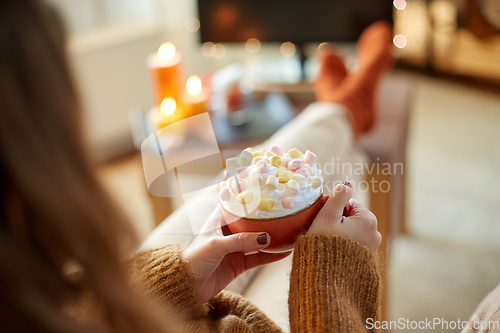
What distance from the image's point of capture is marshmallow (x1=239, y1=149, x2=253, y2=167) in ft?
1.63

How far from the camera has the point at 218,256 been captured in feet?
1.74

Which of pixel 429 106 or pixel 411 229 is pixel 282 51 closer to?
pixel 429 106

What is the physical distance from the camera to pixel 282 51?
2.37 metres

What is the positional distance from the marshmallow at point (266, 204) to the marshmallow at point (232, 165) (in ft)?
0.17

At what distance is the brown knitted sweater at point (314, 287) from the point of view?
1.62 feet

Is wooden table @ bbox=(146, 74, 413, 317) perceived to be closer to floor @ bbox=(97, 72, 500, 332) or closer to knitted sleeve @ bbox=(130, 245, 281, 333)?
floor @ bbox=(97, 72, 500, 332)

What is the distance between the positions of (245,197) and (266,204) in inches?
1.0

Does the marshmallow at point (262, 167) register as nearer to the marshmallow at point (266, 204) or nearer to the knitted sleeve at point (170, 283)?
the marshmallow at point (266, 204)

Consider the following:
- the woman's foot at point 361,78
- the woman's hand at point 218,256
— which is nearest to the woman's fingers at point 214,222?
the woman's hand at point 218,256

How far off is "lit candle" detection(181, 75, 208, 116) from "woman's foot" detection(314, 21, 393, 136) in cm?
38

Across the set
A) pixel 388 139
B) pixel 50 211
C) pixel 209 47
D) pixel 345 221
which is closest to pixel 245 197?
pixel 345 221

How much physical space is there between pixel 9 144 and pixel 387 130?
119 cm

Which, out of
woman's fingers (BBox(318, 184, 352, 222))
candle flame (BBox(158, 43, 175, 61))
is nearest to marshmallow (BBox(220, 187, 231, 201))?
woman's fingers (BBox(318, 184, 352, 222))

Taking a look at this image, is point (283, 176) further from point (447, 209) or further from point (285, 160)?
point (447, 209)
